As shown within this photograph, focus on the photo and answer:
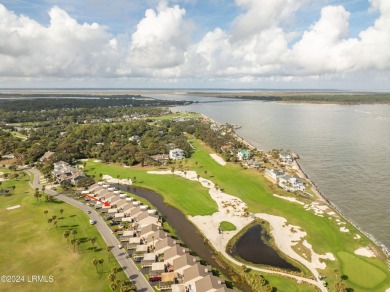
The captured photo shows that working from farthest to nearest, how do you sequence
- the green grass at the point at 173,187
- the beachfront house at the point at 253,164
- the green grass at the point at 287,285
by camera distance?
the beachfront house at the point at 253,164 < the green grass at the point at 173,187 < the green grass at the point at 287,285

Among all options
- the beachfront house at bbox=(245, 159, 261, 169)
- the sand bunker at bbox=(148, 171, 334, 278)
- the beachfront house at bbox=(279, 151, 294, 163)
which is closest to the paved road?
the sand bunker at bbox=(148, 171, 334, 278)

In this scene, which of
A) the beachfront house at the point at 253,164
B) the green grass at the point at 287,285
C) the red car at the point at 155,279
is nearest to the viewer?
the green grass at the point at 287,285

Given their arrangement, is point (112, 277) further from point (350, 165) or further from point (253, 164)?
point (350, 165)

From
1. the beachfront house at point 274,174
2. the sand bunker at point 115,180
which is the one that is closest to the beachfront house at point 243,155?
the beachfront house at point 274,174

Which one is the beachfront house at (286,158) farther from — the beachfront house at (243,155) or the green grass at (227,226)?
→ the green grass at (227,226)

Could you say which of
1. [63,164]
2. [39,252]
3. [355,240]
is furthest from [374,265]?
[63,164]

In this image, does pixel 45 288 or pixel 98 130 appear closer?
pixel 45 288

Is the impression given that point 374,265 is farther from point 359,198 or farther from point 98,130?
point 98,130

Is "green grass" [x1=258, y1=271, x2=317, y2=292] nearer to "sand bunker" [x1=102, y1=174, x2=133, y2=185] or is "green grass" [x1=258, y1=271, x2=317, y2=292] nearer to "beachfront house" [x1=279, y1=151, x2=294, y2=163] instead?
"sand bunker" [x1=102, y1=174, x2=133, y2=185]
